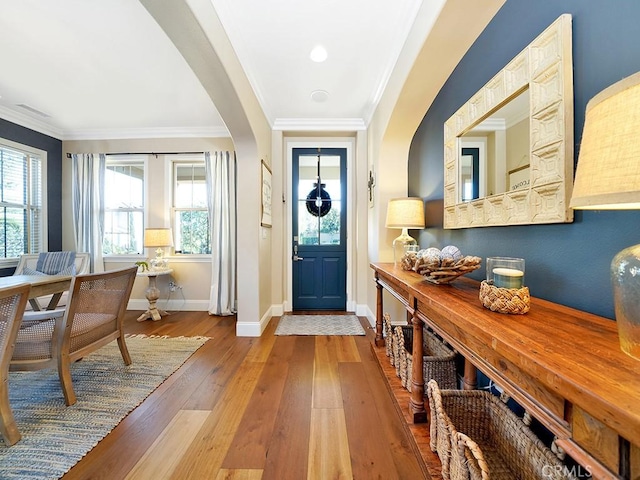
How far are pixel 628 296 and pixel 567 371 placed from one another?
22cm

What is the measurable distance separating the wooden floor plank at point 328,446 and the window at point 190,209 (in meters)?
3.12

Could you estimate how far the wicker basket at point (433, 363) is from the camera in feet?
5.54

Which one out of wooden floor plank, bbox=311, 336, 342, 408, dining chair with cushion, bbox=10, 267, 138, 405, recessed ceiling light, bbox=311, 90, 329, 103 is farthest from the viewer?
recessed ceiling light, bbox=311, 90, 329, 103

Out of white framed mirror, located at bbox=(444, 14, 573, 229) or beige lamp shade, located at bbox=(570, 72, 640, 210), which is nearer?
beige lamp shade, located at bbox=(570, 72, 640, 210)

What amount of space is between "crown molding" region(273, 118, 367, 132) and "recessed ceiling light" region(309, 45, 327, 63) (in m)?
1.24

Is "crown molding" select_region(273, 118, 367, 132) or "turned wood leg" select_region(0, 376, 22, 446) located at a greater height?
"crown molding" select_region(273, 118, 367, 132)

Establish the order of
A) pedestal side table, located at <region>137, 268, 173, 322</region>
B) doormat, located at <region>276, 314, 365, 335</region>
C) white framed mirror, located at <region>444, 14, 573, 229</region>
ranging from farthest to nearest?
pedestal side table, located at <region>137, 268, 173, 322</region> → doormat, located at <region>276, 314, 365, 335</region> → white framed mirror, located at <region>444, 14, 573, 229</region>

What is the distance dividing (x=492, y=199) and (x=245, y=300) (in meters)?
2.58

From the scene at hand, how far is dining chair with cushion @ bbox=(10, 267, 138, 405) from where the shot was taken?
5.48ft

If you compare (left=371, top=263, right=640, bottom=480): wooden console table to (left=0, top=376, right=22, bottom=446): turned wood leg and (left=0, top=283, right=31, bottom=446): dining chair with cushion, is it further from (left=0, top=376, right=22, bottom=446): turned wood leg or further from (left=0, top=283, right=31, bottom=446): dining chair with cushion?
(left=0, top=376, right=22, bottom=446): turned wood leg

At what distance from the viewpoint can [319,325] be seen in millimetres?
3293

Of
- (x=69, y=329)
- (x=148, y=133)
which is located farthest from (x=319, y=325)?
(x=148, y=133)

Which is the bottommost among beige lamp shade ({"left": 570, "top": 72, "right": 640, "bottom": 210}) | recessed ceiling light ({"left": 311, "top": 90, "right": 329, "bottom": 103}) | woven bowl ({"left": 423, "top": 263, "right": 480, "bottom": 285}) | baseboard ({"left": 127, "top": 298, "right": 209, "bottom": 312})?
baseboard ({"left": 127, "top": 298, "right": 209, "bottom": 312})

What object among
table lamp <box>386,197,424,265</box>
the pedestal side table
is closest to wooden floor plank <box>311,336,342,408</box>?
table lamp <box>386,197,424,265</box>
